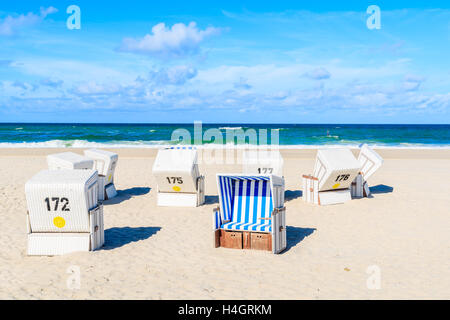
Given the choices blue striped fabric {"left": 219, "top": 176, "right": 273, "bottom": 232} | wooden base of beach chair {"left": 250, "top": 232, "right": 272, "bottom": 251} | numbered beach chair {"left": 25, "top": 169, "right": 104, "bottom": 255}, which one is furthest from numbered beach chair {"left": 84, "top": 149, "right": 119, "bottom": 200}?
wooden base of beach chair {"left": 250, "top": 232, "right": 272, "bottom": 251}

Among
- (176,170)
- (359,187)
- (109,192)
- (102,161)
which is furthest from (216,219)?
(359,187)

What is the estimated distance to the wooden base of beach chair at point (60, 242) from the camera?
263 inches

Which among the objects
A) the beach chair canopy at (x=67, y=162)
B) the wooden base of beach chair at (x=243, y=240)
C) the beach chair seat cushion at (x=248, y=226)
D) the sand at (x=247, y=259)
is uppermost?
the beach chair canopy at (x=67, y=162)

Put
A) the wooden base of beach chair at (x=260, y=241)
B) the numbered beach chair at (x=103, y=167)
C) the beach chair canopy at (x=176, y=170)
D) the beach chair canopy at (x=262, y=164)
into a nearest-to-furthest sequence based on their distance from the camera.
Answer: the wooden base of beach chair at (x=260, y=241), the beach chair canopy at (x=176, y=170), the beach chair canopy at (x=262, y=164), the numbered beach chair at (x=103, y=167)

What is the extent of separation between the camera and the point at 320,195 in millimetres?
10742

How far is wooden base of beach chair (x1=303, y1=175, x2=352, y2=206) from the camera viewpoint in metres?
10.8

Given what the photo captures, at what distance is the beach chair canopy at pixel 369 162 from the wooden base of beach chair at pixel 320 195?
4.14 feet

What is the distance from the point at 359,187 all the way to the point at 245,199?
5.33m

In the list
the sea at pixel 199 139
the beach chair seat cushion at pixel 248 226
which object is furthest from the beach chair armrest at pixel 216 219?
the sea at pixel 199 139

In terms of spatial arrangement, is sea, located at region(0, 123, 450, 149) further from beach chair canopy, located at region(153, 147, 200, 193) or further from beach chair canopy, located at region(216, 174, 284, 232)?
beach chair canopy, located at region(216, 174, 284, 232)

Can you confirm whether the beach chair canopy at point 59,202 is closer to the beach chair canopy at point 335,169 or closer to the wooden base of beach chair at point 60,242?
the wooden base of beach chair at point 60,242

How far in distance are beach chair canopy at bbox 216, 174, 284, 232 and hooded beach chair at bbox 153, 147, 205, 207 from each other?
8.45 ft

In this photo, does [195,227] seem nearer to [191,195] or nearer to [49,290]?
[191,195]
